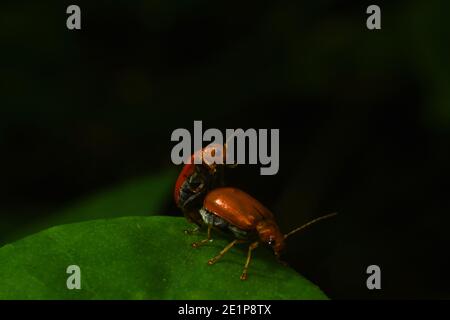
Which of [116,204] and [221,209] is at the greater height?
[221,209]

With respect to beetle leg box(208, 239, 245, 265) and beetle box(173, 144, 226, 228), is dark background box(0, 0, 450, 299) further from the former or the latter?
beetle leg box(208, 239, 245, 265)

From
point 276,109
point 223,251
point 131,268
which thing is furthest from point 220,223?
point 276,109

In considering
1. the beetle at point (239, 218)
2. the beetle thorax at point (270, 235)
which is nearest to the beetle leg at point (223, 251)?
the beetle at point (239, 218)

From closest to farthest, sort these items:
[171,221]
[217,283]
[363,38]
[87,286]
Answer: [87,286] < [217,283] < [171,221] < [363,38]

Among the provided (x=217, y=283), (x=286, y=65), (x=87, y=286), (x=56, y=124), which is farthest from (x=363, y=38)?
(x=87, y=286)

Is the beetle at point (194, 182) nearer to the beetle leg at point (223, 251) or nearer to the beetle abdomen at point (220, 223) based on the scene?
the beetle abdomen at point (220, 223)

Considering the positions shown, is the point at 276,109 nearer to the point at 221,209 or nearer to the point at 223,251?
the point at 221,209

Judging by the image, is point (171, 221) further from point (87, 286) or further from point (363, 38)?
point (363, 38)
